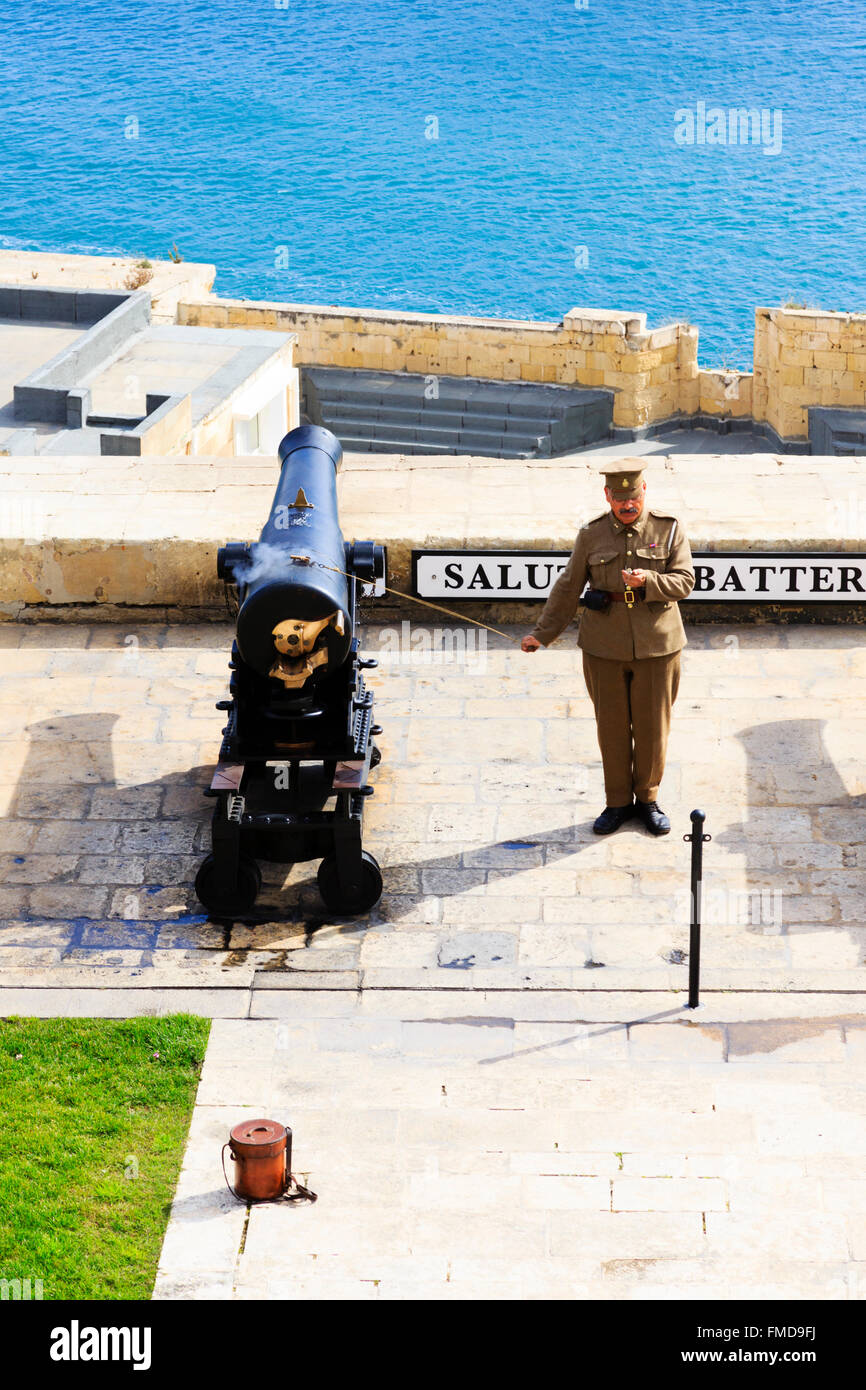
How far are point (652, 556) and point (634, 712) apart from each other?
0.70 m

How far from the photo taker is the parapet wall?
30500 millimetres

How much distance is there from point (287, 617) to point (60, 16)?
74.6 metres

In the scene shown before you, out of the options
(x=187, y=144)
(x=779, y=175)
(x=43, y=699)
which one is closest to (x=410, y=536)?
(x=43, y=699)

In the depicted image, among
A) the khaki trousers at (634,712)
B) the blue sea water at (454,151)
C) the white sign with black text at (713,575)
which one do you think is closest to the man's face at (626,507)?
the khaki trousers at (634,712)

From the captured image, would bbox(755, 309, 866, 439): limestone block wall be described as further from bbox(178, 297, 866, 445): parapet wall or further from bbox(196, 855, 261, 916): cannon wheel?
bbox(196, 855, 261, 916): cannon wheel

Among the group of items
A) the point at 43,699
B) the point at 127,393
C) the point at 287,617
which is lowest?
the point at 127,393

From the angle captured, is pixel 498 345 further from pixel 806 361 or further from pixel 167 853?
pixel 167 853

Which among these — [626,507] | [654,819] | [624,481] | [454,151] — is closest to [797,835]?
[654,819]

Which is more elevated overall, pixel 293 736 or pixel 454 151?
pixel 293 736

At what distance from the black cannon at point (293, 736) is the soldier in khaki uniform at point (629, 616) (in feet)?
3.02

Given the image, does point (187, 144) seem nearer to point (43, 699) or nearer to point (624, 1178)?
point (43, 699)

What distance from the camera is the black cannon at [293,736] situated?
6910 mm

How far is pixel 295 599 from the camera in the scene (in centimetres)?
682
